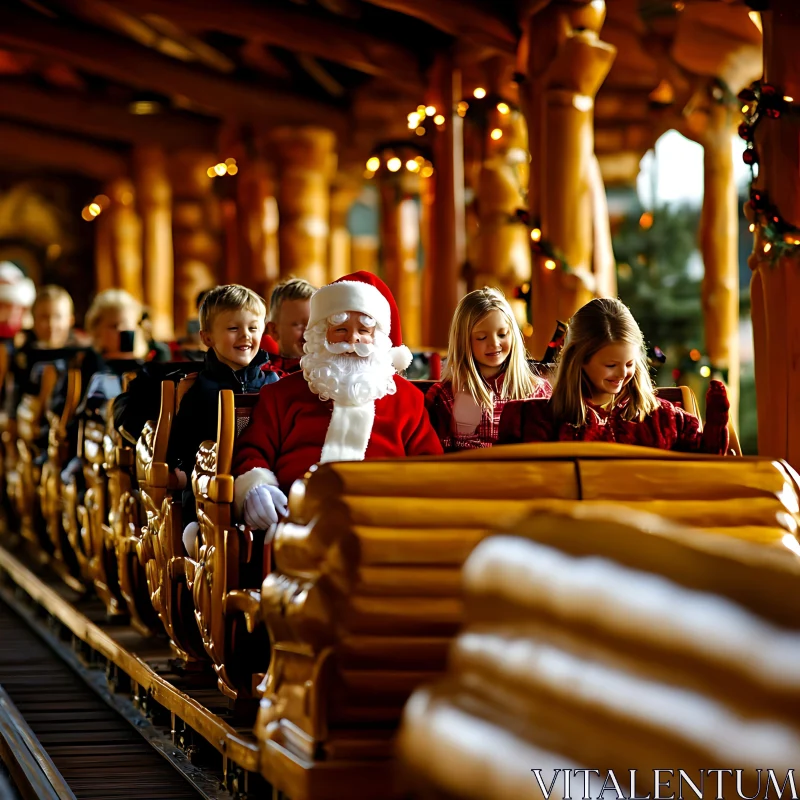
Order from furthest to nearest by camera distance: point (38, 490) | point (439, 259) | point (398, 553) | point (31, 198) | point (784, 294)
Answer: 1. point (31, 198)
2. point (439, 259)
3. point (38, 490)
4. point (784, 294)
5. point (398, 553)

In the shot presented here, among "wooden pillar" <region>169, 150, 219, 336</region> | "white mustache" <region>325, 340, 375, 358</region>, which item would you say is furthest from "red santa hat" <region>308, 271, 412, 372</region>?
"wooden pillar" <region>169, 150, 219, 336</region>

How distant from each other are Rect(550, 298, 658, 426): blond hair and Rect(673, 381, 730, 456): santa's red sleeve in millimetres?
99

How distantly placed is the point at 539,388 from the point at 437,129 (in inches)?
272

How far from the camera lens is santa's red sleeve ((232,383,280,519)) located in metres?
3.84

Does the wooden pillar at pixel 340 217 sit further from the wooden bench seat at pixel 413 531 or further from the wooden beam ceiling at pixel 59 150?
the wooden bench seat at pixel 413 531

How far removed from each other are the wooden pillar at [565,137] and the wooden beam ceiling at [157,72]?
659 cm

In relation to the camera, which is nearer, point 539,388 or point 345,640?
point 345,640

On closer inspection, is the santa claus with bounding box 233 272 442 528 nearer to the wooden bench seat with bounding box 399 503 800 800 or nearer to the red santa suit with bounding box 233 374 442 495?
the red santa suit with bounding box 233 374 442 495

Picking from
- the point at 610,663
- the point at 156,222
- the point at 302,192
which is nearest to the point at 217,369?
the point at 610,663

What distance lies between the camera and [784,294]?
241 inches

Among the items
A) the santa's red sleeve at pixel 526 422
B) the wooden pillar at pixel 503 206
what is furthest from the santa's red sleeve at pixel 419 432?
the wooden pillar at pixel 503 206

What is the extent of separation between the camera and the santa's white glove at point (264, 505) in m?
3.71

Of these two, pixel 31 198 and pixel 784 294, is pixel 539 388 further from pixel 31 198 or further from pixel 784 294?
pixel 31 198

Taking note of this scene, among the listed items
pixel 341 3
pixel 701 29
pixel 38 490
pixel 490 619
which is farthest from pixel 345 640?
pixel 341 3
